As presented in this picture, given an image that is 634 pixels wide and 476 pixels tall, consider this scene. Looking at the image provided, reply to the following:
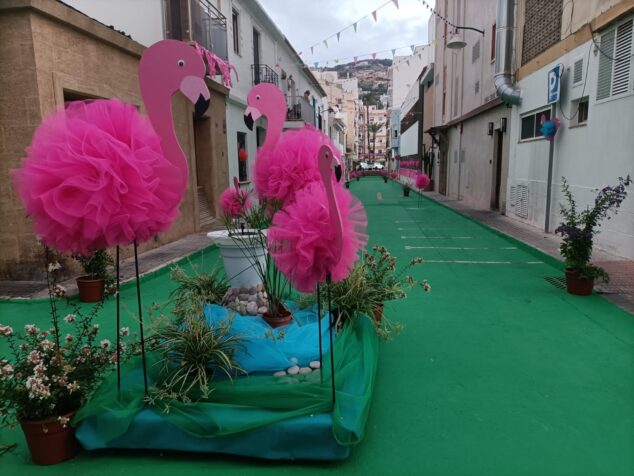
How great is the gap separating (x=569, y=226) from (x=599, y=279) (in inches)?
36.5

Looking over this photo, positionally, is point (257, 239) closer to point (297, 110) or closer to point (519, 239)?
point (519, 239)

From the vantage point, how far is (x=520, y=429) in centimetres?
273

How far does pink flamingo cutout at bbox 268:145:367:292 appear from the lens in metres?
2.33

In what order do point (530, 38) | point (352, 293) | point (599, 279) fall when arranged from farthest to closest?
1. point (530, 38)
2. point (599, 279)
3. point (352, 293)

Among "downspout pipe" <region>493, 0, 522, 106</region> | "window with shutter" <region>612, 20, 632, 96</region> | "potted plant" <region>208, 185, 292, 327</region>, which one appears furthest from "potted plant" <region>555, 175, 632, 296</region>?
"downspout pipe" <region>493, 0, 522, 106</region>

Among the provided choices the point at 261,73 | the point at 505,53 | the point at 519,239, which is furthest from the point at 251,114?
the point at 261,73

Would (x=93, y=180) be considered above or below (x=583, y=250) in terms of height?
above

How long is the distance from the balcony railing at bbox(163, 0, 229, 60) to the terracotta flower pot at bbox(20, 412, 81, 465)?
8.93 m

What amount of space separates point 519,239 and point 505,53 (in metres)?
5.49

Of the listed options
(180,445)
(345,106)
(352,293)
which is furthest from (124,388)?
(345,106)

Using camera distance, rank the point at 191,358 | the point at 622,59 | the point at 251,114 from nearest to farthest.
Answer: the point at 191,358
the point at 251,114
the point at 622,59

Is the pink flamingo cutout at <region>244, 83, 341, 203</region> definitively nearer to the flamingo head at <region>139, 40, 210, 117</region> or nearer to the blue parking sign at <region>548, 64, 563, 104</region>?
the flamingo head at <region>139, 40, 210, 117</region>

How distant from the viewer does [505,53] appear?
38.1ft

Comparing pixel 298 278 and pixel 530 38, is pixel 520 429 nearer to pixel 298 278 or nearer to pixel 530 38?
pixel 298 278
